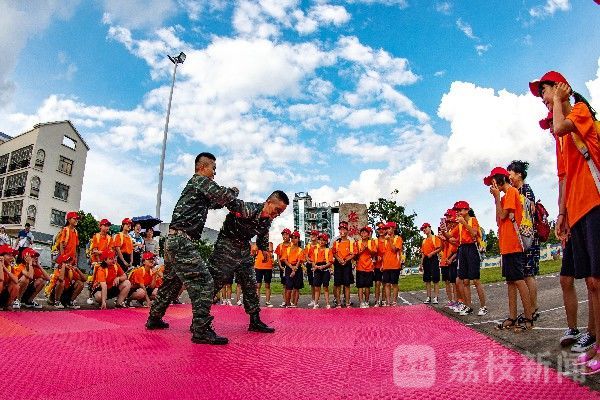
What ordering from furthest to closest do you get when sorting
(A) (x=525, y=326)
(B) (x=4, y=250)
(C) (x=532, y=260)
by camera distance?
(B) (x=4, y=250), (C) (x=532, y=260), (A) (x=525, y=326)

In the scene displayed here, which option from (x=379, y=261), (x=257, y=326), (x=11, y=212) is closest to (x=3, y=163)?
(x=11, y=212)

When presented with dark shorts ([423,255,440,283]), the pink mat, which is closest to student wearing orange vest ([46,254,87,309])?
the pink mat

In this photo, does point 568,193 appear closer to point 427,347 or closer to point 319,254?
point 427,347

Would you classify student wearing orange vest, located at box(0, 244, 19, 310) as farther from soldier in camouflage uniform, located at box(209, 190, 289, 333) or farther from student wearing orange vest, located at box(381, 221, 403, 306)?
student wearing orange vest, located at box(381, 221, 403, 306)

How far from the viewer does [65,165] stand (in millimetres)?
39125

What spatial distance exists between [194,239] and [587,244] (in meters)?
3.64

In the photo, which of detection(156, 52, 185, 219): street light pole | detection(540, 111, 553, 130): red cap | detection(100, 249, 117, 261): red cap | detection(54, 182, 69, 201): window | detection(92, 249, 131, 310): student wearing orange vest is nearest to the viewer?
detection(540, 111, 553, 130): red cap

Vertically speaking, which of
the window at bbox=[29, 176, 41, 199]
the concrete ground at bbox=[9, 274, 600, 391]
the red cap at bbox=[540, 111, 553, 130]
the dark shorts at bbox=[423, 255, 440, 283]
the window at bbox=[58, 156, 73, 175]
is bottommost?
the concrete ground at bbox=[9, 274, 600, 391]

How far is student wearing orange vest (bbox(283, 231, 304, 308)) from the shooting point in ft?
32.3

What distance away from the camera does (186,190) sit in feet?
14.5

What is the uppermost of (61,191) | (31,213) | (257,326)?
(61,191)

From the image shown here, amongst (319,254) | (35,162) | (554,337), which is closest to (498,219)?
(554,337)

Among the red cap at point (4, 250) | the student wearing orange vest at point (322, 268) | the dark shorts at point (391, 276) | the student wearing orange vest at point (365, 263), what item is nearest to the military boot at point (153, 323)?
the red cap at point (4, 250)

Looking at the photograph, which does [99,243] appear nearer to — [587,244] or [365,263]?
[365,263]
